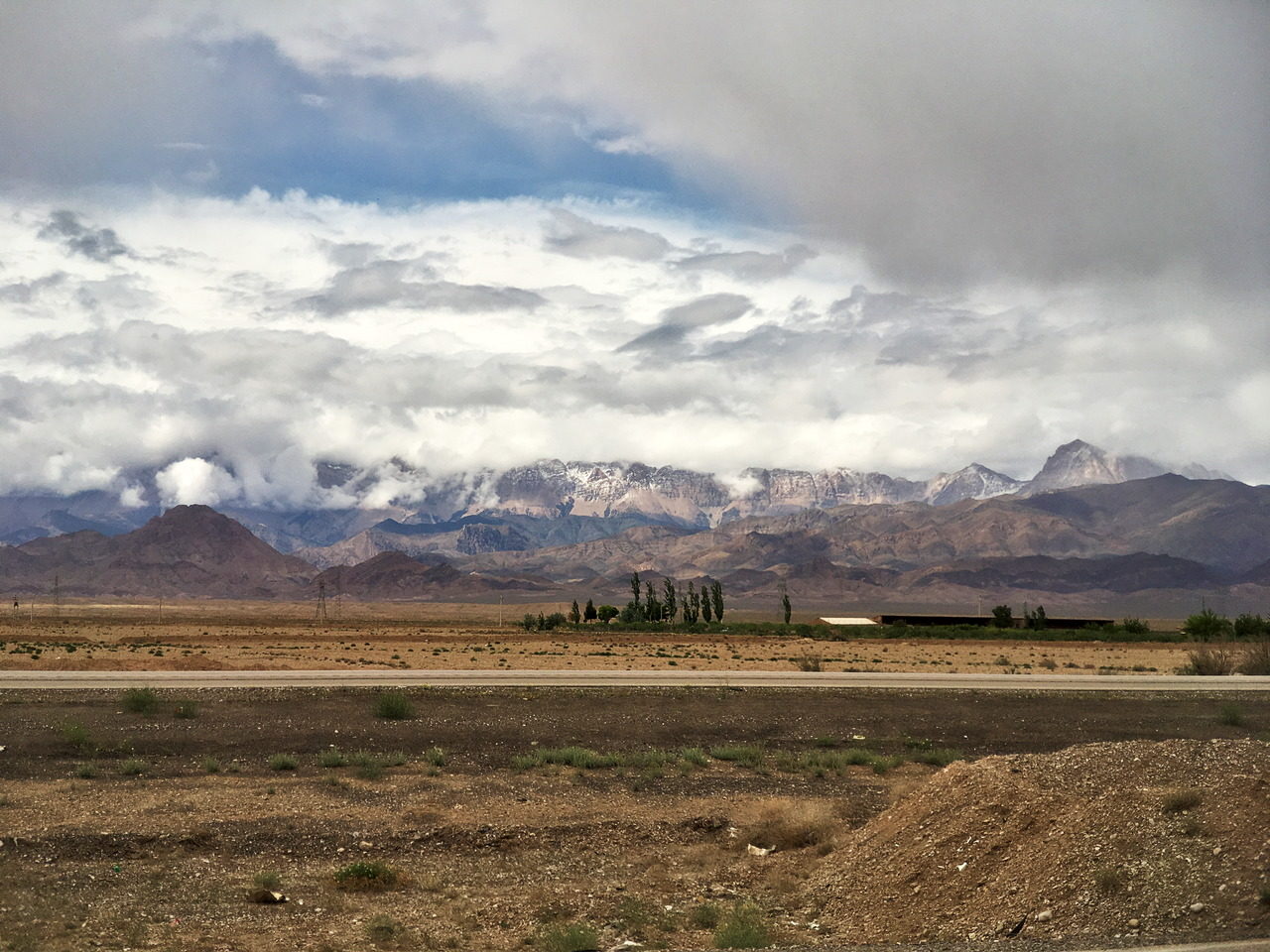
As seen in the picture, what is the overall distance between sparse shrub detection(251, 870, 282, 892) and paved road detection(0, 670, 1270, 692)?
24.0 meters

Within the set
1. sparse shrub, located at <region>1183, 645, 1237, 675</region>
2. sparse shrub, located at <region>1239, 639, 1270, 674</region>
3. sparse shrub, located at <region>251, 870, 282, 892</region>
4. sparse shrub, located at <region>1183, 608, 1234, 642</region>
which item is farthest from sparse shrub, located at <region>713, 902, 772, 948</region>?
sparse shrub, located at <region>1183, 608, 1234, 642</region>

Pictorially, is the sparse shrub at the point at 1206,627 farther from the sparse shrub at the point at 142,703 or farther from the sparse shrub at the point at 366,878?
the sparse shrub at the point at 366,878

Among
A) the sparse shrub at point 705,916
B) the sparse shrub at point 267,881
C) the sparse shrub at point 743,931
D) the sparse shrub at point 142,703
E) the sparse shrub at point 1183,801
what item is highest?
the sparse shrub at point 1183,801

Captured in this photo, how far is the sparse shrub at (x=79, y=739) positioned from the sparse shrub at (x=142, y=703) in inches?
166

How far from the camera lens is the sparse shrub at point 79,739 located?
94.1 feet

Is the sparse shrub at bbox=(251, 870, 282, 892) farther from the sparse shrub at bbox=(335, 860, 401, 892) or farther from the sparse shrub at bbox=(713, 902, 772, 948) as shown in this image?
the sparse shrub at bbox=(713, 902, 772, 948)

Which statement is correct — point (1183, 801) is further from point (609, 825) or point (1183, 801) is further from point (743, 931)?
point (609, 825)

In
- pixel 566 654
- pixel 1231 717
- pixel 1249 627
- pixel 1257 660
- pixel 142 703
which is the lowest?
pixel 1249 627

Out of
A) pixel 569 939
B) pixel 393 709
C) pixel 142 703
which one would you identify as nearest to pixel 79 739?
pixel 142 703

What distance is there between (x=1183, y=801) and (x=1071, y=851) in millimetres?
1690

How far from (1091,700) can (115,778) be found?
33707mm

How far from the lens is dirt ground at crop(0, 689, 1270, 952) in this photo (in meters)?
16.4

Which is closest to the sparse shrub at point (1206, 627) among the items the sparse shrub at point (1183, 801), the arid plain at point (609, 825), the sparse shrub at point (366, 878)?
the arid plain at point (609, 825)

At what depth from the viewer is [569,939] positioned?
600 inches
